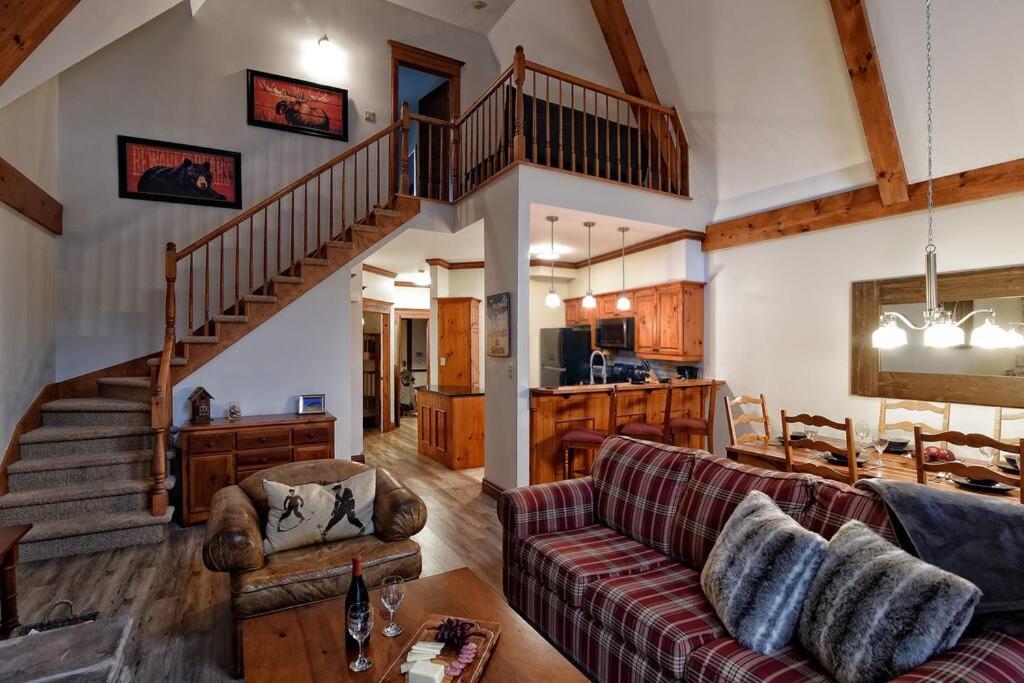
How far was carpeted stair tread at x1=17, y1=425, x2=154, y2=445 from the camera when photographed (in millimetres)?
3742

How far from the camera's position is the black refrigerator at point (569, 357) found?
23.2ft

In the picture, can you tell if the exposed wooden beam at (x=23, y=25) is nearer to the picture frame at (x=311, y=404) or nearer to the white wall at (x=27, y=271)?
the white wall at (x=27, y=271)

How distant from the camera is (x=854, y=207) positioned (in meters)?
4.38

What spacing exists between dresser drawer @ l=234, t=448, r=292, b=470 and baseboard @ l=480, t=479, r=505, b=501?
1759 millimetres

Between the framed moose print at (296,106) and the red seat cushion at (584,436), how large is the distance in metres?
4.42

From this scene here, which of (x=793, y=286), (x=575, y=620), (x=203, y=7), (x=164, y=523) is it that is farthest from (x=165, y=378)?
(x=793, y=286)

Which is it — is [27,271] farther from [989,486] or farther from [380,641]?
[989,486]

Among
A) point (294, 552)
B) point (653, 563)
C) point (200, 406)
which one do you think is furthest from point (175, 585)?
point (653, 563)

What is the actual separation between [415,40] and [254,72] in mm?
2011

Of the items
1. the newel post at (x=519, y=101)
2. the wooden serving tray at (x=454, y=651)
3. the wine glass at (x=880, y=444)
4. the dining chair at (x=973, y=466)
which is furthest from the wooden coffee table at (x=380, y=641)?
the newel post at (x=519, y=101)

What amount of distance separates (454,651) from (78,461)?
3.76m

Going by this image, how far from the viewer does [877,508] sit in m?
1.78

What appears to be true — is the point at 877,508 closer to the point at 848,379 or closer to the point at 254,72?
the point at 848,379

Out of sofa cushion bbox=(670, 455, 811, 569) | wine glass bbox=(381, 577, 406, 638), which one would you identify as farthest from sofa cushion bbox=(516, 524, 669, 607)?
wine glass bbox=(381, 577, 406, 638)
